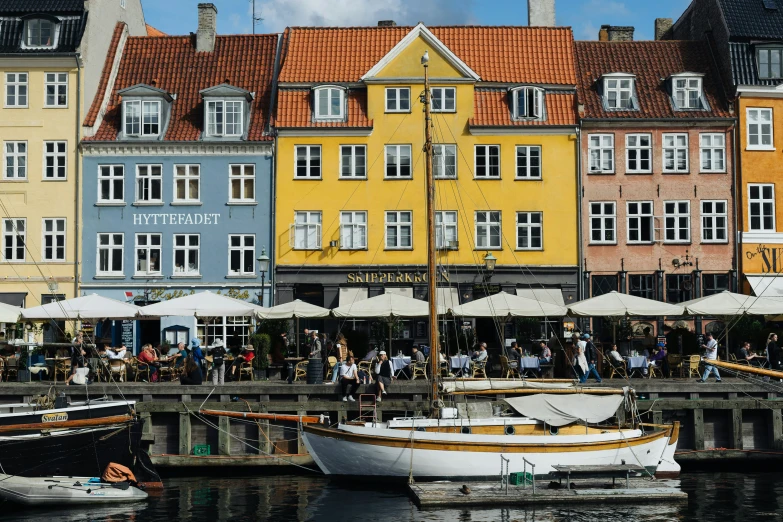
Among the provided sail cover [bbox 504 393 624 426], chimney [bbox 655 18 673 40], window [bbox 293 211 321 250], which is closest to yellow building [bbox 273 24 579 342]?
window [bbox 293 211 321 250]

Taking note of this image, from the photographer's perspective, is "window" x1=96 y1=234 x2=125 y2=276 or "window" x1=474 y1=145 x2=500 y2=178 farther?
"window" x1=474 y1=145 x2=500 y2=178

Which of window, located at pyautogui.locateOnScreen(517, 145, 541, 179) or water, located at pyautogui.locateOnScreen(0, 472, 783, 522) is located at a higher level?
window, located at pyautogui.locateOnScreen(517, 145, 541, 179)

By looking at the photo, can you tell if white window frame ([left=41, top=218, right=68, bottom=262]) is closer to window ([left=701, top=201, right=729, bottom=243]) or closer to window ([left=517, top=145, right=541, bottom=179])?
window ([left=517, top=145, right=541, bottom=179])

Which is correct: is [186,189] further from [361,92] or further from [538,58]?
[538,58]

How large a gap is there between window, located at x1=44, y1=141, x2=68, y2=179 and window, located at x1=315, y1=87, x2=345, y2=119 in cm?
1003

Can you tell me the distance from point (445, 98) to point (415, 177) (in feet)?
10.9

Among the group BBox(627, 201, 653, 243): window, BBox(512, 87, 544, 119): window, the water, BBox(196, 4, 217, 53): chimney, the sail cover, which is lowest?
the water

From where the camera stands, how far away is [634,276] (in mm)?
41812

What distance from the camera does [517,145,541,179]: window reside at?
138 ft

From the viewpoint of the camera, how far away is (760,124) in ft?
139

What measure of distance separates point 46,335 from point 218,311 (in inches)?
433

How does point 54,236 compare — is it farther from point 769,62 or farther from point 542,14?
point 769,62

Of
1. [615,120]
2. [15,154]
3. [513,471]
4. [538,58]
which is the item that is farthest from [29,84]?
[513,471]

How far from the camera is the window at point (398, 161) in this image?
42.2 metres
